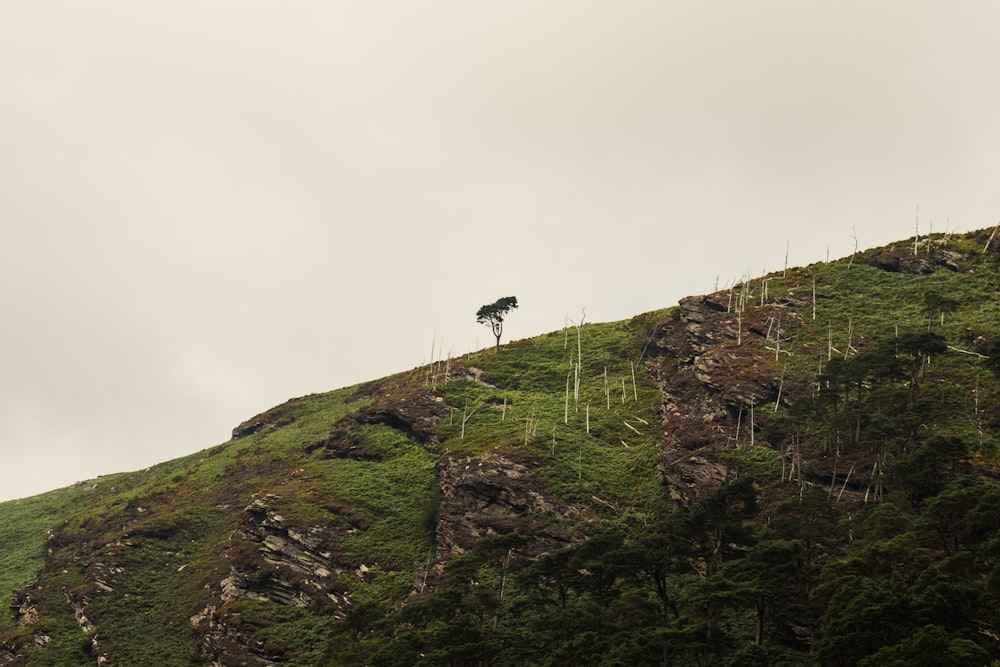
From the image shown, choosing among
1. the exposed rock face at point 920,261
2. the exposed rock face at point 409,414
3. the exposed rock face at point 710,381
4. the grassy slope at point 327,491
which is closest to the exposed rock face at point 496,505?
the grassy slope at point 327,491

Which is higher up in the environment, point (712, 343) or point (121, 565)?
point (712, 343)

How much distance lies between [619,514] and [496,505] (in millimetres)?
13614

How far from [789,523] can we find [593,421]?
48.9 metres

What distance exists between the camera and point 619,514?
268 feet

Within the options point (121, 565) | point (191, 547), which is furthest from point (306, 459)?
point (121, 565)

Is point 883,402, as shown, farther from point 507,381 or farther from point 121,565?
point 121,565

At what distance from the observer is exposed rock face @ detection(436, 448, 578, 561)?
79125 mm

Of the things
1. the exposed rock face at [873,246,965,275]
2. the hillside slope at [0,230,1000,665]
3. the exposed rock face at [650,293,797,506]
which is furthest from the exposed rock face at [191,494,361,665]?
the exposed rock face at [873,246,965,275]

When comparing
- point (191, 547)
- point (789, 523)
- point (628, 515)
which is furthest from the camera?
point (191, 547)

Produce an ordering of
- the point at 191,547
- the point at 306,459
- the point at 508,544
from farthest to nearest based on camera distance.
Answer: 1. the point at 306,459
2. the point at 191,547
3. the point at 508,544

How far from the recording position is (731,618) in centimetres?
5988

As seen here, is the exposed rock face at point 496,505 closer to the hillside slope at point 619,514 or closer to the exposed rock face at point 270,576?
the hillside slope at point 619,514

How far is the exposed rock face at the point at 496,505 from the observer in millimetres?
79125

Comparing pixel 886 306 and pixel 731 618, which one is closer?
pixel 731 618
